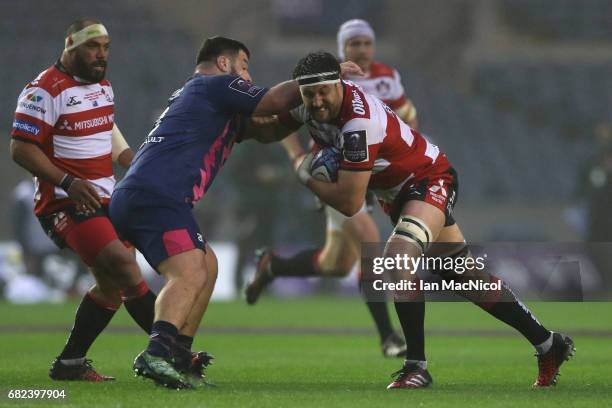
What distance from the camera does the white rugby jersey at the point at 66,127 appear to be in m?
7.50

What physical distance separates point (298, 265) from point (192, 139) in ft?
13.9

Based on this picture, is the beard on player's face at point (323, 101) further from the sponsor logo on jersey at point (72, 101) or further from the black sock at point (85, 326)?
the black sock at point (85, 326)

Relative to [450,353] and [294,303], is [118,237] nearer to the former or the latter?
[450,353]

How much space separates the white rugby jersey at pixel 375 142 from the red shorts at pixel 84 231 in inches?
50.3

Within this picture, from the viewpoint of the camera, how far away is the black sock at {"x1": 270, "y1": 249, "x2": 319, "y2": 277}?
10.9 meters

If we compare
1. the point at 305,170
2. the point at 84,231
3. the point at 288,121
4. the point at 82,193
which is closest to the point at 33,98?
the point at 82,193

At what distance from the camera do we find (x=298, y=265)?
36.0ft

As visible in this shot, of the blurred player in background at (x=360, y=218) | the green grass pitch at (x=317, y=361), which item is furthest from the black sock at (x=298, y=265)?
the green grass pitch at (x=317, y=361)

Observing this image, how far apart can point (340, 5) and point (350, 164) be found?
25.3m

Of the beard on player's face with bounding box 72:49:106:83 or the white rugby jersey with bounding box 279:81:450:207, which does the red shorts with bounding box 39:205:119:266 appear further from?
the white rugby jersey with bounding box 279:81:450:207

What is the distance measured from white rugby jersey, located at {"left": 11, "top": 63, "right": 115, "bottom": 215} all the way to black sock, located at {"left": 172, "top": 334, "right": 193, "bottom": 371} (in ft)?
4.62

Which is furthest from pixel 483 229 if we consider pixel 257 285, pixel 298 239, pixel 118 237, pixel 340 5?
pixel 118 237

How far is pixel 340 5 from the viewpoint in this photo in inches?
1249

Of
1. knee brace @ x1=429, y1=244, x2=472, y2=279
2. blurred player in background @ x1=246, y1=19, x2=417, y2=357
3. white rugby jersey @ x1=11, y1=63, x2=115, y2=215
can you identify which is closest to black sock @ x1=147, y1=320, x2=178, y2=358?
white rugby jersey @ x1=11, y1=63, x2=115, y2=215
